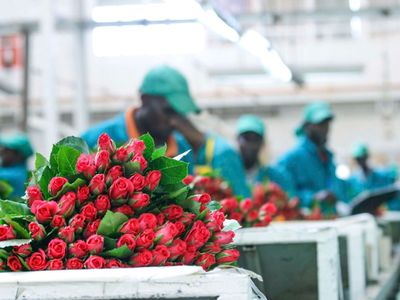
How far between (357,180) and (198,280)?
9.55 m

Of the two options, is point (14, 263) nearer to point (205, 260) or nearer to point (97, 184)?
point (97, 184)

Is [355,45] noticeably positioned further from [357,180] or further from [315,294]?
[315,294]

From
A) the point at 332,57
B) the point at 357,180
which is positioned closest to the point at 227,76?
the point at 332,57

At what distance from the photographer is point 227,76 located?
15.2 metres

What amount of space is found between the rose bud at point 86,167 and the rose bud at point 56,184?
4cm

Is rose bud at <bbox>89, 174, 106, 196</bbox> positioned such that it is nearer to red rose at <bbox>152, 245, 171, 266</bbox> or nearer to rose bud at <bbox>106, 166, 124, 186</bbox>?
rose bud at <bbox>106, 166, 124, 186</bbox>

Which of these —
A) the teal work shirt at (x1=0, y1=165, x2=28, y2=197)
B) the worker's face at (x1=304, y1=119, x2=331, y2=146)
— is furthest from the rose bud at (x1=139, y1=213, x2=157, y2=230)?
the worker's face at (x1=304, y1=119, x2=331, y2=146)

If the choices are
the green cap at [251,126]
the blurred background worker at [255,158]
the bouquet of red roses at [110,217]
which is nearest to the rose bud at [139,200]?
the bouquet of red roses at [110,217]

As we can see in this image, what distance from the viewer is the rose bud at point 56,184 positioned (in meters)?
1.79

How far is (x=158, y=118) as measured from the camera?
4184 mm

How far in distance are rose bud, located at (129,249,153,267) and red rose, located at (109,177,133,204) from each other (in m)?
0.14

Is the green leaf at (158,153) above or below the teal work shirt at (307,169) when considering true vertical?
above

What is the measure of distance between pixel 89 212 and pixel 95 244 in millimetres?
90

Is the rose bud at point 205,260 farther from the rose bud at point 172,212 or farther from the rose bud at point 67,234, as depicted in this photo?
the rose bud at point 67,234
